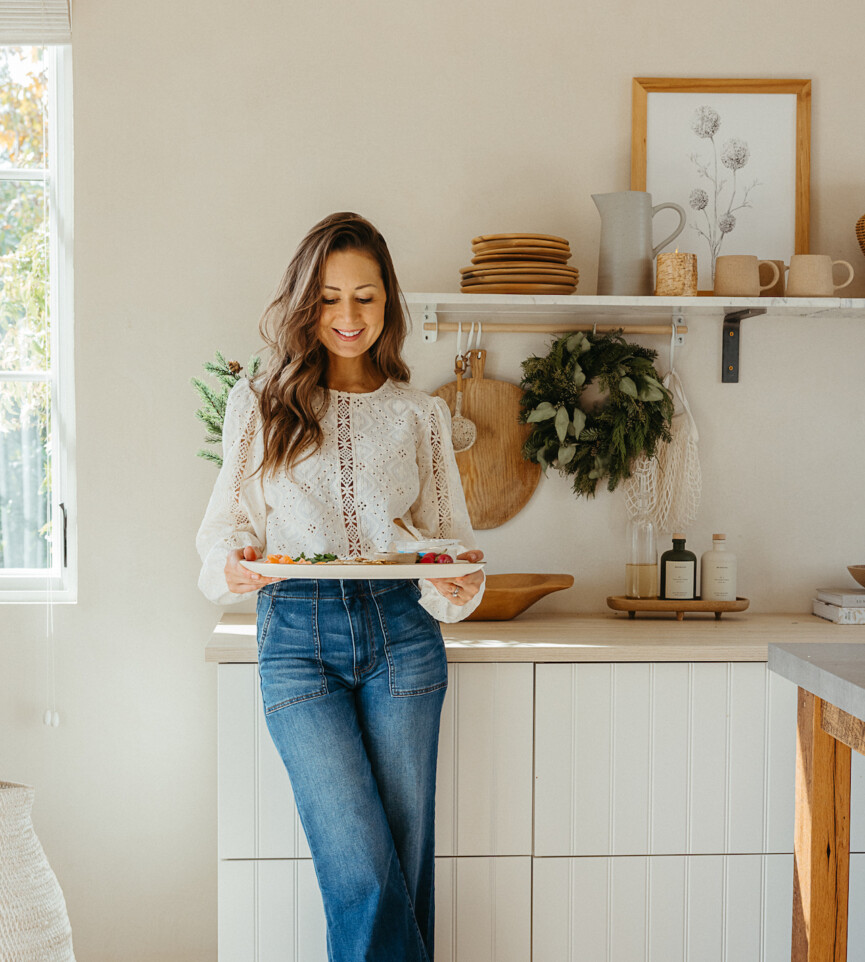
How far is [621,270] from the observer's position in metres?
2.21

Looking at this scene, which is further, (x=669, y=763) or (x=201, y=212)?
(x=201, y=212)

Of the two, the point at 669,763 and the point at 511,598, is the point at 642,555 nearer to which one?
the point at 511,598

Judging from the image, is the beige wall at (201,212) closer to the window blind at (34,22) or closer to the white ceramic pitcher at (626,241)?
the window blind at (34,22)

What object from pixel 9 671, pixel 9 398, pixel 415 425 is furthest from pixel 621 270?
pixel 9 671

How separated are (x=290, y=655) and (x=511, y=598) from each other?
0.68m

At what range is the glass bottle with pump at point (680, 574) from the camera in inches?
89.3

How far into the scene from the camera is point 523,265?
7.04 ft

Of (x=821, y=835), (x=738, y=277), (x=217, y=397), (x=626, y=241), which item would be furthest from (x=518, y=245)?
(x=821, y=835)

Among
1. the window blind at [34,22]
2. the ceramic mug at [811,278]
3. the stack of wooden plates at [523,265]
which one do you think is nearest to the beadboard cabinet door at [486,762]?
the stack of wooden plates at [523,265]

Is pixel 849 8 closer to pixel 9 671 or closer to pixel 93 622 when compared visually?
pixel 93 622

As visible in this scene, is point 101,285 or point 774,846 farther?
point 101,285

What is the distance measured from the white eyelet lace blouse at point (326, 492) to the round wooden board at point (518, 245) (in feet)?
1.90

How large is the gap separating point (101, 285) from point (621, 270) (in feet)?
3.98

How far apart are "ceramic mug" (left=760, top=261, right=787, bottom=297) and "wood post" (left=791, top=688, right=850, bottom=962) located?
1.26 meters
